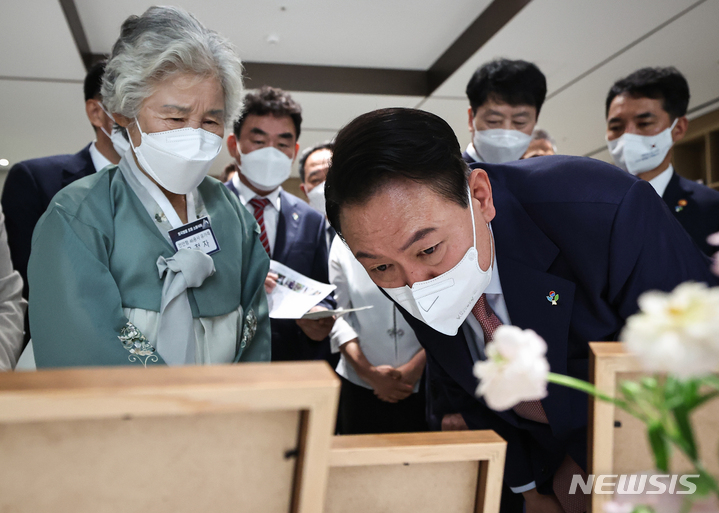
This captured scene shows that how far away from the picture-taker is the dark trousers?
2047 mm

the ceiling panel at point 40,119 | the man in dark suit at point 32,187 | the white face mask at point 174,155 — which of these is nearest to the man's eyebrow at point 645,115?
the white face mask at point 174,155

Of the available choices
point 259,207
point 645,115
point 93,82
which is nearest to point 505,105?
point 645,115

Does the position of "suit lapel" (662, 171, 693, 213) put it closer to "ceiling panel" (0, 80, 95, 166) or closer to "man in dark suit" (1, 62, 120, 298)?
"man in dark suit" (1, 62, 120, 298)

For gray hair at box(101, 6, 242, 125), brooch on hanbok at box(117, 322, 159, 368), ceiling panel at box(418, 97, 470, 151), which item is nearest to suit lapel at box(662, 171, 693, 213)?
gray hair at box(101, 6, 242, 125)

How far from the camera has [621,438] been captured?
23.6 inches

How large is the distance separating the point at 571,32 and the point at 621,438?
12.6 feet

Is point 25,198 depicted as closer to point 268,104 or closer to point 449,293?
point 268,104

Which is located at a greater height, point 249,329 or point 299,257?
point 249,329

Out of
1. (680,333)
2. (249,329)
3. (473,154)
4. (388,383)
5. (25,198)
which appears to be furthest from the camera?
(473,154)

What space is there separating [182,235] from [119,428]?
837mm

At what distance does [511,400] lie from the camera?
0.37 metres

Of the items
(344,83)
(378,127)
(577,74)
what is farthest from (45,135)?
(378,127)

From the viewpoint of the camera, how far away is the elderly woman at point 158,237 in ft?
3.47

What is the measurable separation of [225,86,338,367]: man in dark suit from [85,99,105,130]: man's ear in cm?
48
